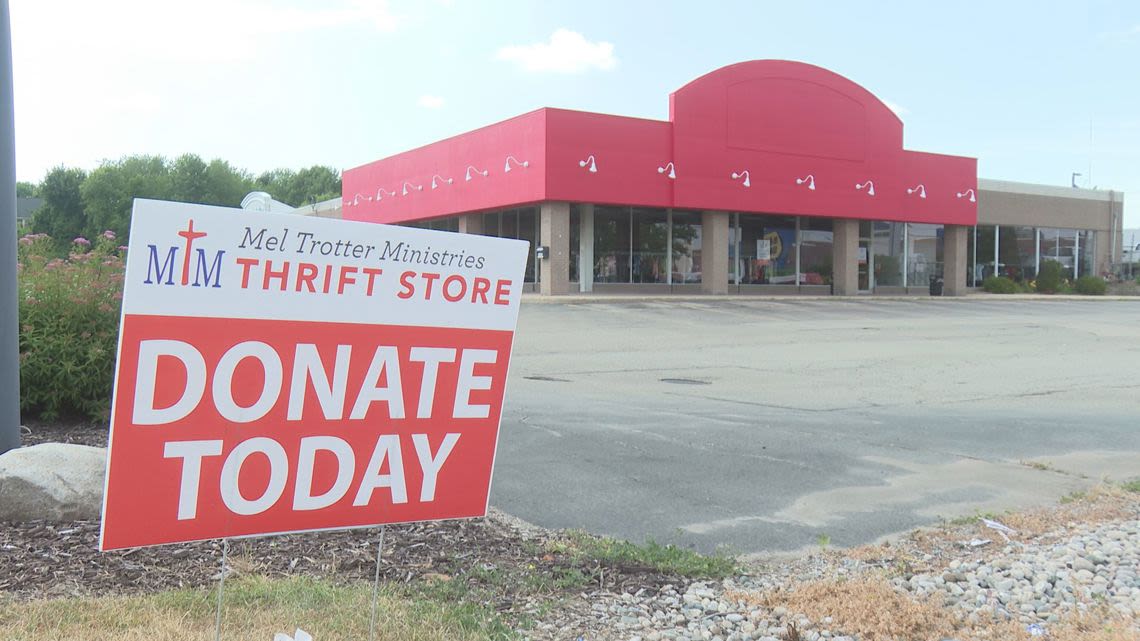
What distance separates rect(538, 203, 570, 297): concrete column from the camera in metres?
30.5

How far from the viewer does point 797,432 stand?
9.18 m

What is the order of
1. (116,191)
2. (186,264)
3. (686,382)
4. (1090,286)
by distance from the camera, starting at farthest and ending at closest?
(116,191)
(1090,286)
(686,382)
(186,264)

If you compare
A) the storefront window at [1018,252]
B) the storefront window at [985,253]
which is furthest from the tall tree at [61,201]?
the storefront window at [1018,252]

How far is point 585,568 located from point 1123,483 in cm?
467

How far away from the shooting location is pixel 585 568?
191 inches

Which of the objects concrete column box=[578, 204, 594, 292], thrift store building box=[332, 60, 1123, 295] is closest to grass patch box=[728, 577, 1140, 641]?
thrift store building box=[332, 60, 1123, 295]

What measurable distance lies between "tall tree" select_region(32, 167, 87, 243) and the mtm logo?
78383 millimetres

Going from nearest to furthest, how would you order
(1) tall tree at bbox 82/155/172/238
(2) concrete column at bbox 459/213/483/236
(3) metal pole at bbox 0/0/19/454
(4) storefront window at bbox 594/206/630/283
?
(3) metal pole at bbox 0/0/19/454
(4) storefront window at bbox 594/206/630/283
(2) concrete column at bbox 459/213/483/236
(1) tall tree at bbox 82/155/172/238

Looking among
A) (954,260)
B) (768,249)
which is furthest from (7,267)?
(954,260)

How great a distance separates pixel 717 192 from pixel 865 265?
11.0 m

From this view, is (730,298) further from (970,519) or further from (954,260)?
(970,519)

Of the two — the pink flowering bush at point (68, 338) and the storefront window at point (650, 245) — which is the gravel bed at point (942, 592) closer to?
the pink flowering bush at point (68, 338)

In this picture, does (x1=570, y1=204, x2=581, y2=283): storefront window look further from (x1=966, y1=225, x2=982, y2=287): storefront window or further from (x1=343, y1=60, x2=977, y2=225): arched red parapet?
(x1=966, y1=225, x2=982, y2=287): storefront window

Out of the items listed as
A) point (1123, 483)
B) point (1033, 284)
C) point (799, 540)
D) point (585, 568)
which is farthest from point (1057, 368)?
point (1033, 284)
